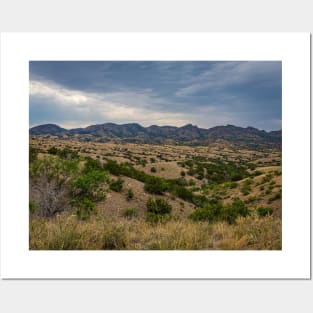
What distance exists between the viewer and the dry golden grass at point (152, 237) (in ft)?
15.8

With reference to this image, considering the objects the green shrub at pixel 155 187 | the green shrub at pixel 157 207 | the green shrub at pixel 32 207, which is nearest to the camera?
the green shrub at pixel 32 207

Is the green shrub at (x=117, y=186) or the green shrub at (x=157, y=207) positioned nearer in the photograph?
the green shrub at (x=157, y=207)

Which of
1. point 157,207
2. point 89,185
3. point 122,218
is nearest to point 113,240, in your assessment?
point 122,218

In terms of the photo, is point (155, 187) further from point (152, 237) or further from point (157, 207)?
point (152, 237)

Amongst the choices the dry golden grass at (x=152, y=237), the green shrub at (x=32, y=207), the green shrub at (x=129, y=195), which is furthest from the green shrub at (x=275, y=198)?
the green shrub at (x=32, y=207)

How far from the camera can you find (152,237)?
17.1ft

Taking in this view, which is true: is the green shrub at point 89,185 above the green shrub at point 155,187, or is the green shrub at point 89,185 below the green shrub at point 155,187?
above

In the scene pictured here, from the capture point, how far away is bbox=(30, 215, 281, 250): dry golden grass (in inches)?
190

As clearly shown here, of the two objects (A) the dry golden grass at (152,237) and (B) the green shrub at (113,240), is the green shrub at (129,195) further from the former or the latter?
(B) the green shrub at (113,240)

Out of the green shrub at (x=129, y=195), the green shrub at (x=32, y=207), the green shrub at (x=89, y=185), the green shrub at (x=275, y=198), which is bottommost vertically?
the green shrub at (x=275, y=198)

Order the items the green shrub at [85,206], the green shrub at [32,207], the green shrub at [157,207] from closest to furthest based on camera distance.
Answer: the green shrub at [32,207]
the green shrub at [85,206]
the green shrub at [157,207]
